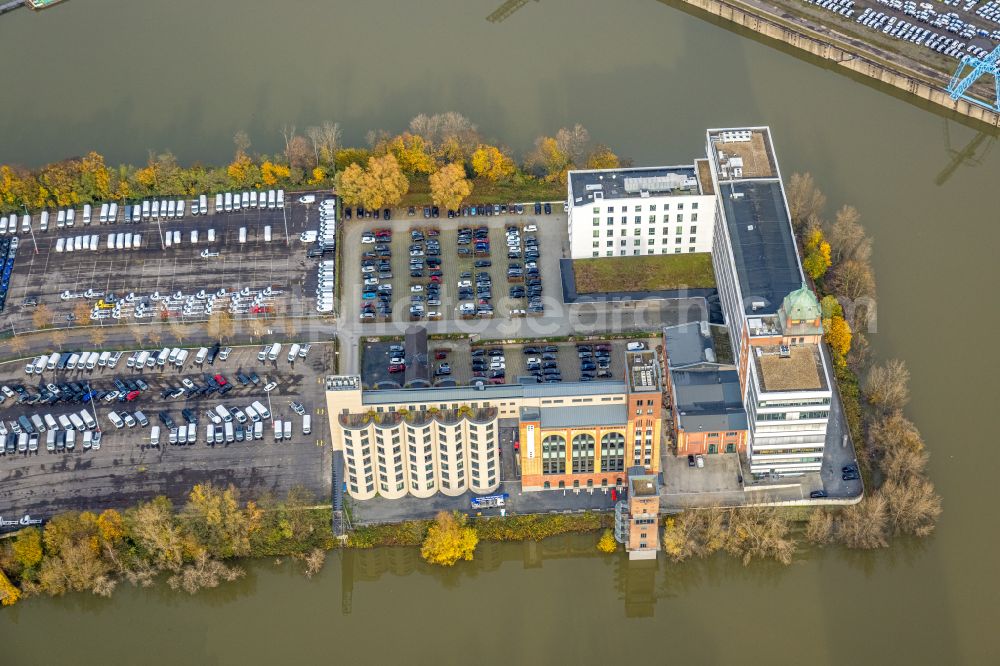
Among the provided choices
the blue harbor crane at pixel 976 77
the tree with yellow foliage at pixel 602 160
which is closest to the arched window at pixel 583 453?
the tree with yellow foliage at pixel 602 160

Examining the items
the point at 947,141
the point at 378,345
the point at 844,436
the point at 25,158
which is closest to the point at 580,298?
the point at 378,345

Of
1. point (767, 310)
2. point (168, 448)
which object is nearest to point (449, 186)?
point (767, 310)

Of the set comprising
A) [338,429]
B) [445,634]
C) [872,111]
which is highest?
[872,111]

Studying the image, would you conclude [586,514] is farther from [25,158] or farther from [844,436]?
[25,158]

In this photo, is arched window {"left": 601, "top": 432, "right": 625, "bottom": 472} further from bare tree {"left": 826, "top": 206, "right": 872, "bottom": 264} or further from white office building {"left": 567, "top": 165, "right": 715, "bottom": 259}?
bare tree {"left": 826, "top": 206, "right": 872, "bottom": 264}

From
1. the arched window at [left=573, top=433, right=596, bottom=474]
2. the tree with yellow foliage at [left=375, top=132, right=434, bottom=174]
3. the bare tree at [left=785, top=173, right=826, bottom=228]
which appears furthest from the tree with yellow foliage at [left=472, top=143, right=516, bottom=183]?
the arched window at [left=573, top=433, right=596, bottom=474]

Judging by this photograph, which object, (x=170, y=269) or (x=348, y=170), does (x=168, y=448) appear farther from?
(x=348, y=170)

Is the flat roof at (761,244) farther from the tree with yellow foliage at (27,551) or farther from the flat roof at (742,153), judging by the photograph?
the tree with yellow foliage at (27,551)
